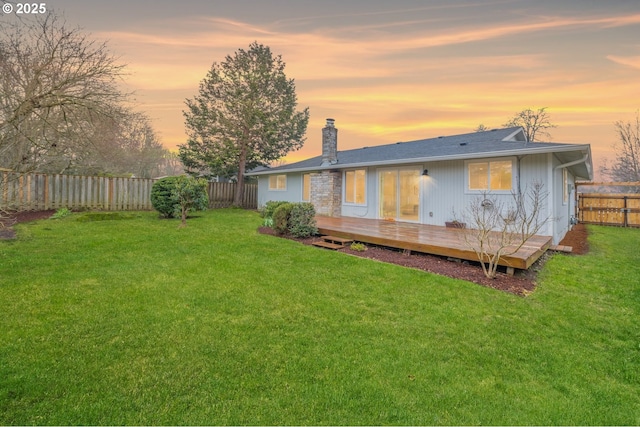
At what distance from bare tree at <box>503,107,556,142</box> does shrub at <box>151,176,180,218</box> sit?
78.3ft

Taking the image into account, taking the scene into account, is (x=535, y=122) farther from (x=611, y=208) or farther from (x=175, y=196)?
(x=175, y=196)

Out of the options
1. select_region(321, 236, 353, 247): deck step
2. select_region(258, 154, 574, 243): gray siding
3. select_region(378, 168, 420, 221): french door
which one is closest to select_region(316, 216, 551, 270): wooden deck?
select_region(321, 236, 353, 247): deck step

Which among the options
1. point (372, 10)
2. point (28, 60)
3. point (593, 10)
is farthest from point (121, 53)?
point (593, 10)

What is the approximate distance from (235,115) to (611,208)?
18.7 metres

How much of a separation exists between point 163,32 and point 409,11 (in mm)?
7266

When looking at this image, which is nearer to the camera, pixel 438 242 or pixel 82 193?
pixel 438 242

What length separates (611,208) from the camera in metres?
13.3

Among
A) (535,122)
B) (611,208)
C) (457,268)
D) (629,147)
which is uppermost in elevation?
(535,122)

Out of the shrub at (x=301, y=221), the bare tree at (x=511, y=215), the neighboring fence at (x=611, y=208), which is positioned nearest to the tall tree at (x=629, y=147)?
the neighboring fence at (x=611, y=208)

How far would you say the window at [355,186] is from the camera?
11.9m

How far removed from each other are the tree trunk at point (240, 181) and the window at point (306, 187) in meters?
4.88

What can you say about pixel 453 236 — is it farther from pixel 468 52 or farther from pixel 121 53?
pixel 121 53

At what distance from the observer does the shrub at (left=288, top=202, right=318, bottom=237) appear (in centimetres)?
828

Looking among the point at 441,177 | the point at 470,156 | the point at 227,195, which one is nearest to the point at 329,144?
the point at 441,177
